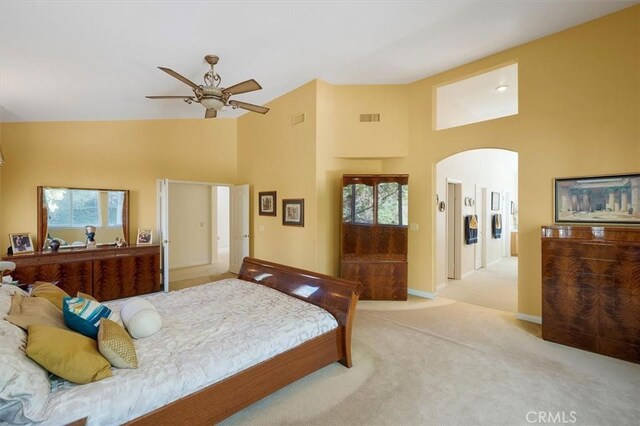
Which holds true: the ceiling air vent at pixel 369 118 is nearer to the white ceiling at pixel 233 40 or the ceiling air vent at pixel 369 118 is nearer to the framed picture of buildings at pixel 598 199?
the white ceiling at pixel 233 40

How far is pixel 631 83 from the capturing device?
3.03m

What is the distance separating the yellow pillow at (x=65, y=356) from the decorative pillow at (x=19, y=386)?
5 cm

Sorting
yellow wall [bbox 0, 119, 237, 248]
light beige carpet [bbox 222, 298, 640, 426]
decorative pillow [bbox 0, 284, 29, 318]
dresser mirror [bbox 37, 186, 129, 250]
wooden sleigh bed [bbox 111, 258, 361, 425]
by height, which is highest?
yellow wall [bbox 0, 119, 237, 248]

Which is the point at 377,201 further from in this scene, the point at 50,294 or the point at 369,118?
the point at 50,294

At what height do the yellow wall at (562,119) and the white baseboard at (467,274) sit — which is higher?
the yellow wall at (562,119)

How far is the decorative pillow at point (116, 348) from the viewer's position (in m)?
1.63

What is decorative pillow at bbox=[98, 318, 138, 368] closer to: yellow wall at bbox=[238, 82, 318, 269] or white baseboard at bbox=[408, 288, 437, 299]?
yellow wall at bbox=[238, 82, 318, 269]

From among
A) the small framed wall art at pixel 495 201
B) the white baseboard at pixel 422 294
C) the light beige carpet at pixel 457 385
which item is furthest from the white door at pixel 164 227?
the small framed wall art at pixel 495 201

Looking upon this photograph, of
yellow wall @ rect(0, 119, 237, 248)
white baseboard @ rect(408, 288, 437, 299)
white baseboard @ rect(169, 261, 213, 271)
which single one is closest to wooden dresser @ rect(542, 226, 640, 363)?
white baseboard @ rect(408, 288, 437, 299)

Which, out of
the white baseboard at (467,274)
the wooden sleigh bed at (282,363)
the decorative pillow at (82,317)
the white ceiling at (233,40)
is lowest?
the white baseboard at (467,274)

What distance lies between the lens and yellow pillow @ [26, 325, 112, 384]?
148 centimetres

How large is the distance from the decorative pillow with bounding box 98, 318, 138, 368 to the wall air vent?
3.93 metres

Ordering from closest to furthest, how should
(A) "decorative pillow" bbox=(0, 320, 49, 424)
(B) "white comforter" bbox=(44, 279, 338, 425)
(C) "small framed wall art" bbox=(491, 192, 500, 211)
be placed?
(A) "decorative pillow" bbox=(0, 320, 49, 424) < (B) "white comforter" bbox=(44, 279, 338, 425) < (C) "small framed wall art" bbox=(491, 192, 500, 211)

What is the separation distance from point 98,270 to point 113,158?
1993 millimetres
